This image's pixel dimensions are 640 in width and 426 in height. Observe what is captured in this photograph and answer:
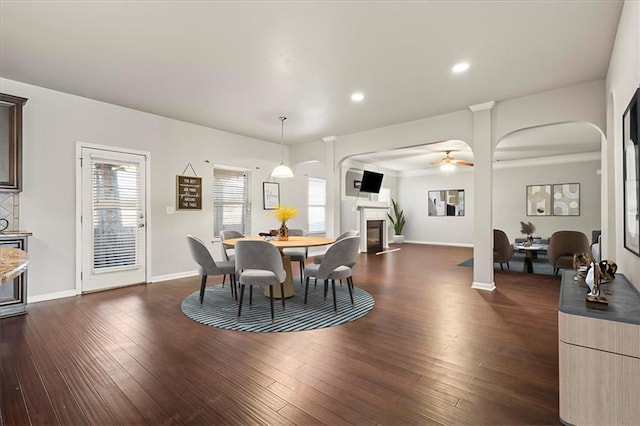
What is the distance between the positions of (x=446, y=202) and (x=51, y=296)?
1026 cm

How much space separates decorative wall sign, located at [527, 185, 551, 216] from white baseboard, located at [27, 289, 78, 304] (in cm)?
1058

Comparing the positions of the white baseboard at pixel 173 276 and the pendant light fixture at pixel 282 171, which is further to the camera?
the white baseboard at pixel 173 276

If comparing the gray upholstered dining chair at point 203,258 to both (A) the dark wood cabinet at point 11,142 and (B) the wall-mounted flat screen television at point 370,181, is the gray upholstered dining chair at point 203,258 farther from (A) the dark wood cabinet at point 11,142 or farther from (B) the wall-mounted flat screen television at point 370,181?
(B) the wall-mounted flat screen television at point 370,181

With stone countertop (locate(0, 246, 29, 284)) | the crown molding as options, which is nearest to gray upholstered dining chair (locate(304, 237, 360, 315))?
stone countertop (locate(0, 246, 29, 284))

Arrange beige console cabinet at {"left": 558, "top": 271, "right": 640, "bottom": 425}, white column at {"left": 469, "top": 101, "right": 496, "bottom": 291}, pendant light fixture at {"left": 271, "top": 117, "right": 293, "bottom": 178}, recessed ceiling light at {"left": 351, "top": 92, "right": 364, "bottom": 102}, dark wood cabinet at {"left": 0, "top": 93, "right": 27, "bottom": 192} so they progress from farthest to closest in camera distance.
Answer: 1. pendant light fixture at {"left": 271, "top": 117, "right": 293, "bottom": 178}
2. white column at {"left": 469, "top": 101, "right": 496, "bottom": 291}
3. recessed ceiling light at {"left": 351, "top": 92, "right": 364, "bottom": 102}
4. dark wood cabinet at {"left": 0, "top": 93, "right": 27, "bottom": 192}
5. beige console cabinet at {"left": 558, "top": 271, "right": 640, "bottom": 425}

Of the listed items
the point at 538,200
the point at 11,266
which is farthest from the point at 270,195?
the point at 538,200

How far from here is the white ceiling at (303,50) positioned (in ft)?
8.09

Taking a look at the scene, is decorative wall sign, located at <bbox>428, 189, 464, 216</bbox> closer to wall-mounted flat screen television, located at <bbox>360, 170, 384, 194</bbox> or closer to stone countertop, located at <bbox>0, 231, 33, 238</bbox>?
wall-mounted flat screen television, located at <bbox>360, 170, 384, 194</bbox>

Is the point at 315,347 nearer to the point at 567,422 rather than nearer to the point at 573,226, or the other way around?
the point at 567,422

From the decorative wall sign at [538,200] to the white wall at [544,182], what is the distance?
0.11 m

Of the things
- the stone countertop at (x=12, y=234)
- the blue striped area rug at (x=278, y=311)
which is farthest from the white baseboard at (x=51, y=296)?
the blue striped area rug at (x=278, y=311)

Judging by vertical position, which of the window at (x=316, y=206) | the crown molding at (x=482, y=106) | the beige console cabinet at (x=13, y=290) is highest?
the crown molding at (x=482, y=106)

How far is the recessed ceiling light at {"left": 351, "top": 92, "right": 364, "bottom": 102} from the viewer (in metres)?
4.18

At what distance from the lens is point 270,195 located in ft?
22.5
